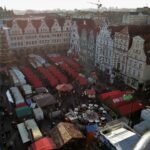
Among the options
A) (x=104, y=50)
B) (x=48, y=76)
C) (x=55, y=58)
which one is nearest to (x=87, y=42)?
(x=104, y=50)

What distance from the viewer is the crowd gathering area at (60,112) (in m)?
28.0

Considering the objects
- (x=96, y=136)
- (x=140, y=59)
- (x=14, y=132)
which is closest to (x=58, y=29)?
(x=140, y=59)

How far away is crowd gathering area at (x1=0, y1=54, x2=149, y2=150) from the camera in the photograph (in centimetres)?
2800

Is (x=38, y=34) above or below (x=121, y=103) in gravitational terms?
above

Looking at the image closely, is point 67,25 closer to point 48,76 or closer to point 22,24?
point 22,24

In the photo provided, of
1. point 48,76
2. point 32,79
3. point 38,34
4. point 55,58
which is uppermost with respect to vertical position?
point 38,34

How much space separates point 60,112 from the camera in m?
36.7

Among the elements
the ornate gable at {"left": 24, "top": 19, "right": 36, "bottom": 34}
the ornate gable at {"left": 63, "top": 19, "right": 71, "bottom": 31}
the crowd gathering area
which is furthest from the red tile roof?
the ornate gable at {"left": 24, "top": 19, "right": 36, "bottom": 34}

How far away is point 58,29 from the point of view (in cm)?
7269

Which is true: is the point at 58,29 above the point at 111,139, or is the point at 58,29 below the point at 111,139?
above

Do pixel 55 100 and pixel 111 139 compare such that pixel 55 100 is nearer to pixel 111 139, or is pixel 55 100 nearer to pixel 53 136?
pixel 53 136

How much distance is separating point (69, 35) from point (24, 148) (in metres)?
51.6

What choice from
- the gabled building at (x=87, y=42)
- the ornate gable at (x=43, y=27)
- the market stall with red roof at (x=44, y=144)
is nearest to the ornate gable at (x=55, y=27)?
the ornate gable at (x=43, y=27)

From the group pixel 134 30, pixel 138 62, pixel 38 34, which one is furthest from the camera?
pixel 38 34
